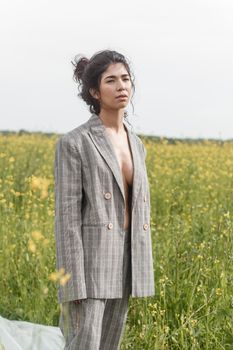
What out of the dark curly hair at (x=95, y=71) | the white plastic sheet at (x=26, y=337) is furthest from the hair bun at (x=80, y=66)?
the white plastic sheet at (x=26, y=337)

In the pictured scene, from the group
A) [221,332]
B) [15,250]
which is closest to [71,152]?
[221,332]

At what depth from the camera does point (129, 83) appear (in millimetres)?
3367

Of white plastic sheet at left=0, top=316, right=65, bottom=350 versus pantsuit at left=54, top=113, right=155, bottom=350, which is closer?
pantsuit at left=54, top=113, right=155, bottom=350

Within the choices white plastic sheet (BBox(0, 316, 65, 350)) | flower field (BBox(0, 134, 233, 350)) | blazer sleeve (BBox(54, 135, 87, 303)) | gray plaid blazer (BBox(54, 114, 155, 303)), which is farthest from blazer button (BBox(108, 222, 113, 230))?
white plastic sheet (BBox(0, 316, 65, 350))

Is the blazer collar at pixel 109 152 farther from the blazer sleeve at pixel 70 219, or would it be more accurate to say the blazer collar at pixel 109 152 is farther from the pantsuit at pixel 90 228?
the blazer sleeve at pixel 70 219

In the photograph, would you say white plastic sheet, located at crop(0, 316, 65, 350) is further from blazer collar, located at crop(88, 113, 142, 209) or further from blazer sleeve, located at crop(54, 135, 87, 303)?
blazer collar, located at crop(88, 113, 142, 209)

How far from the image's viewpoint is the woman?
324 centimetres

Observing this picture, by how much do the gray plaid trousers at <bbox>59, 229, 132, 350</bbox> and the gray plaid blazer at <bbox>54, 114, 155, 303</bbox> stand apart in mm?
53

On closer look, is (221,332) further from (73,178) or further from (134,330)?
(73,178)

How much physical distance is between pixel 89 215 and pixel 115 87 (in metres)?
0.50

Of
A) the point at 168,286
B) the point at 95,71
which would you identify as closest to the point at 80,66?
the point at 95,71

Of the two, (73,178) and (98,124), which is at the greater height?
(98,124)

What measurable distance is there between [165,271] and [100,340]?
4.28ft

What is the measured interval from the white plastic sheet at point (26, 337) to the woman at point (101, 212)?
100 centimetres
